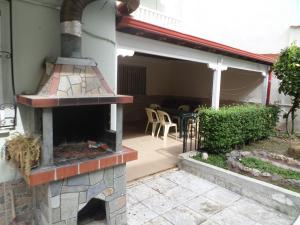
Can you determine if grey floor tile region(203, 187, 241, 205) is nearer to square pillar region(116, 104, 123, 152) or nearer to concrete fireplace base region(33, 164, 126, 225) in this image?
concrete fireplace base region(33, 164, 126, 225)

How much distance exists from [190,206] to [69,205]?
2.01m

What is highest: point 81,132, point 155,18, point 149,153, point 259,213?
point 155,18

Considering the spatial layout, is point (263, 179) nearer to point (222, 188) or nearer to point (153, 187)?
point (222, 188)

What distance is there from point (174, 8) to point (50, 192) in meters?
9.28

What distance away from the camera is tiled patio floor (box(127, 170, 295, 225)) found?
3.63 meters

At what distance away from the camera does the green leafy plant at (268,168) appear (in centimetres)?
473

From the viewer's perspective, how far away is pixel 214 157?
18.8 feet

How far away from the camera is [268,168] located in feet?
16.6

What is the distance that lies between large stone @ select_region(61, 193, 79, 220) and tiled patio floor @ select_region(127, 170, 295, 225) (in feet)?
3.16

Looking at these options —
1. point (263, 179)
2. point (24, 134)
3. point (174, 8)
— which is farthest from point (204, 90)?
point (24, 134)

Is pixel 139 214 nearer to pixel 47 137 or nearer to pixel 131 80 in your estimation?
pixel 47 137

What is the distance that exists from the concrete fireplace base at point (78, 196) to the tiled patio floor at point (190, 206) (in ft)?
1.45

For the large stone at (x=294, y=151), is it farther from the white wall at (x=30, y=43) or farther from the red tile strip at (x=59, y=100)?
the white wall at (x=30, y=43)

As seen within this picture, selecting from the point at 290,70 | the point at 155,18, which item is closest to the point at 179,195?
the point at 290,70
